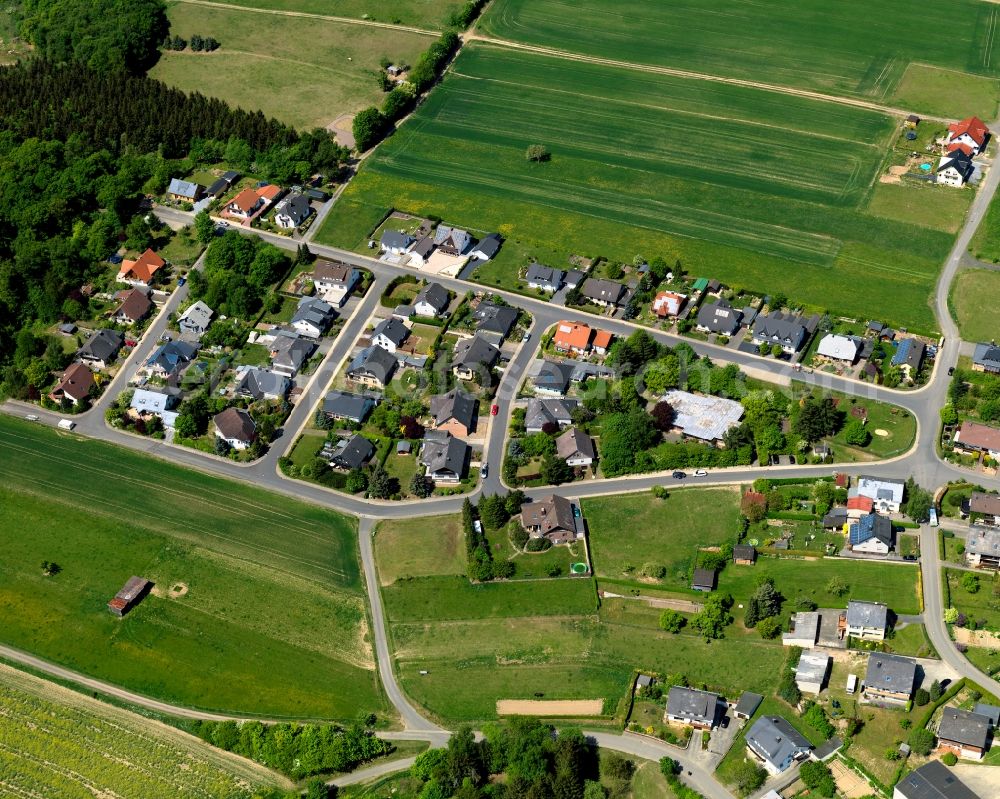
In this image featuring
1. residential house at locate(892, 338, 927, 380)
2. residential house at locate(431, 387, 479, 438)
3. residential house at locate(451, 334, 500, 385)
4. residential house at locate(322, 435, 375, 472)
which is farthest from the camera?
residential house at locate(451, 334, 500, 385)

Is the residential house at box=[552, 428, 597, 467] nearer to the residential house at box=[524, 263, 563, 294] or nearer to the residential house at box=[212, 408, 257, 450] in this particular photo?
the residential house at box=[524, 263, 563, 294]

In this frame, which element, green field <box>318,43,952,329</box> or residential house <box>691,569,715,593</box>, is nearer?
residential house <box>691,569,715,593</box>

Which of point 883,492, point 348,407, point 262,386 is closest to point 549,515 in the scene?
point 348,407

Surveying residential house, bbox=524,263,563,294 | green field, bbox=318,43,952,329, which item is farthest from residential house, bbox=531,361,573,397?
green field, bbox=318,43,952,329

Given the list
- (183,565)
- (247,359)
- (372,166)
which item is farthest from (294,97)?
(183,565)

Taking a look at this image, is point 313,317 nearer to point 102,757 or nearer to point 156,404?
point 156,404

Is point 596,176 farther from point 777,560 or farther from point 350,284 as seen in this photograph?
point 777,560
